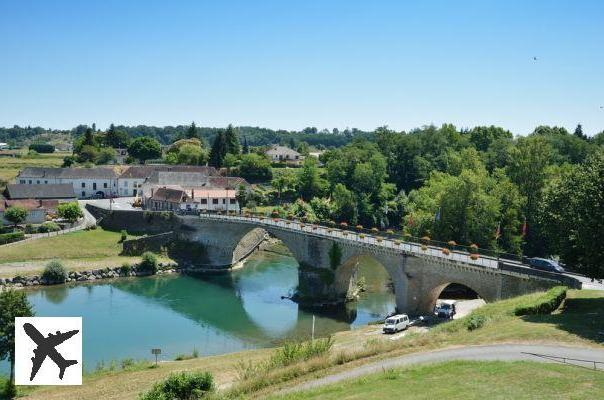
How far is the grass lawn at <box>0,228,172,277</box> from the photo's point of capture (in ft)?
201

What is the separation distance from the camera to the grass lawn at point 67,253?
61328 millimetres

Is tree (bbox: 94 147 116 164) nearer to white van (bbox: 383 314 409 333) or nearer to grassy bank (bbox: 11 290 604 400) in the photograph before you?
white van (bbox: 383 314 409 333)

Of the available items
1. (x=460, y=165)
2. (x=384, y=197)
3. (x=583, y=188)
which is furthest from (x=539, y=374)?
(x=384, y=197)

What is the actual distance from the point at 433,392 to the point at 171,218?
62391mm

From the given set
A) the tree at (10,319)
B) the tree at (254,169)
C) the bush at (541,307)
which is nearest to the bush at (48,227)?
the tree at (10,319)

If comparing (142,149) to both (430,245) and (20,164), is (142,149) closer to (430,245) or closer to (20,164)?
(20,164)

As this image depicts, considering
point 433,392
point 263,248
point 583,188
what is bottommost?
point 263,248

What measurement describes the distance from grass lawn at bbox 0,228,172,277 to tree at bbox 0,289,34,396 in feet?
103

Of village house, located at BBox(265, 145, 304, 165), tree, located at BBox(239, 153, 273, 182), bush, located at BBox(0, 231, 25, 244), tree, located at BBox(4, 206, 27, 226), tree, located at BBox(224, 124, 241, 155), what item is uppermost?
tree, located at BBox(224, 124, 241, 155)

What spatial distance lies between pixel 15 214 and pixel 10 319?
4604 centimetres

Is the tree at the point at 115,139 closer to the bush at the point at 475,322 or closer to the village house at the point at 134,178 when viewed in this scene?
the village house at the point at 134,178

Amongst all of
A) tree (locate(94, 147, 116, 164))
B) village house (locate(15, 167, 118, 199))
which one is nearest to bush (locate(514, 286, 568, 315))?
village house (locate(15, 167, 118, 199))

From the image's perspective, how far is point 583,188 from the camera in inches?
1251

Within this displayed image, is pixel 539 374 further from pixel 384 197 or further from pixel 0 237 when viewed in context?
pixel 384 197
